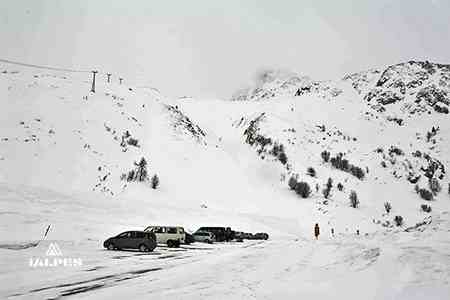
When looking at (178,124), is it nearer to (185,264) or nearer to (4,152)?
(4,152)

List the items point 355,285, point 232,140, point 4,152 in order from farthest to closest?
point 232,140, point 4,152, point 355,285

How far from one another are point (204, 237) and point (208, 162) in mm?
23352

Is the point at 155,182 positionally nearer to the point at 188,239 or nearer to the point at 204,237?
the point at 204,237

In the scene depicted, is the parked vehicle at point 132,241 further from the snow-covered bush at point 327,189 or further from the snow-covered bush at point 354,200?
the snow-covered bush at point 354,200

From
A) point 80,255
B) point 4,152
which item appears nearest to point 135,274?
point 80,255

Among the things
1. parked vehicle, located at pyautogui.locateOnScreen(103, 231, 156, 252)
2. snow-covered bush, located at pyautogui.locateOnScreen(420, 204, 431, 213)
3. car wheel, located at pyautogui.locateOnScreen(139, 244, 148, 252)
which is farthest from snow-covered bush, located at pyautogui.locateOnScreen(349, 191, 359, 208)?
car wheel, located at pyautogui.locateOnScreen(139, 244, 148, 252)

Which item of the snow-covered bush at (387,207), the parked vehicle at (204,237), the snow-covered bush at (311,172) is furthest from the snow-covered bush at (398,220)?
the parked vehicle at (204,237)

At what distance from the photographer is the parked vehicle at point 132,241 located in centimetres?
2344

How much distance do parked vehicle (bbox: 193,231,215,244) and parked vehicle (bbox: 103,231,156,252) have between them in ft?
29.2

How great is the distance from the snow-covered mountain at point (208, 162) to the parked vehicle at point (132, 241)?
3.49m

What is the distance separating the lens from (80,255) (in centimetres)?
2011

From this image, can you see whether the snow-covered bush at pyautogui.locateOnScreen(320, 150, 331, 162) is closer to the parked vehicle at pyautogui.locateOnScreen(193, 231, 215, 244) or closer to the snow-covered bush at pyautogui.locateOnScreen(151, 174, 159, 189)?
the snow-covered bush at pyautogui.locateOnScreen(151, 174, 159, 189)

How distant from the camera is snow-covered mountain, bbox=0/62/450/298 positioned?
34.4 m

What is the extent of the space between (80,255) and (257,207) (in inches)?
1208
